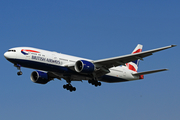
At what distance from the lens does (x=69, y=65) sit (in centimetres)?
3828

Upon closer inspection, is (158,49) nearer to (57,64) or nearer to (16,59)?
(57,64)

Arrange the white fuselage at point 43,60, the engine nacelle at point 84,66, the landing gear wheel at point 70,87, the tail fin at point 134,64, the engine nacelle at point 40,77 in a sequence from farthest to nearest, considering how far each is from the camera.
A: the tail fin at point 134,64
the landing gear wheel at point 70,87
the engine nacelle at point 40,77
the engine nacelle at point 84,66
the white fuselage at point 43,60

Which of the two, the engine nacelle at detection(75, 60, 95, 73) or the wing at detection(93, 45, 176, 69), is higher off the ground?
the wing at detection(93, 45, 176, 69)

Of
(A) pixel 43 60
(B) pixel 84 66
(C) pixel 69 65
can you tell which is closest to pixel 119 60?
(B) pixel 84 66

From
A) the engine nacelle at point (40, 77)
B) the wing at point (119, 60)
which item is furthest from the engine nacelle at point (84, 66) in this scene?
the engine nacelle at point (40, 77)

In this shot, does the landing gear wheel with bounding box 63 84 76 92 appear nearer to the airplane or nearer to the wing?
the airplane

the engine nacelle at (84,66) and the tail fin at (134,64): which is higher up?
the tail fin at (134,64)

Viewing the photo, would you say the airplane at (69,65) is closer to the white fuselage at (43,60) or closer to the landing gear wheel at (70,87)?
the white fuselage at (43,60)

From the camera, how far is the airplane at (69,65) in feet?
119

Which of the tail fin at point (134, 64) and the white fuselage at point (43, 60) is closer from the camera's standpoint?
the white fuselage at point (43, 60)

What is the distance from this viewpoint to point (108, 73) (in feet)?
139

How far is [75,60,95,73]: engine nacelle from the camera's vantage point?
1469 inches

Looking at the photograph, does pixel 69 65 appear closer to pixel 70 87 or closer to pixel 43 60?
pixel 43 60

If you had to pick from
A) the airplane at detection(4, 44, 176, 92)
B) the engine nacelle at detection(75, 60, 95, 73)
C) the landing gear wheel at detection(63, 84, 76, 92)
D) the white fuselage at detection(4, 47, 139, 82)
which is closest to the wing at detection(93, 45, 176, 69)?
the airplane at detection(4, 44, 176, 92)
